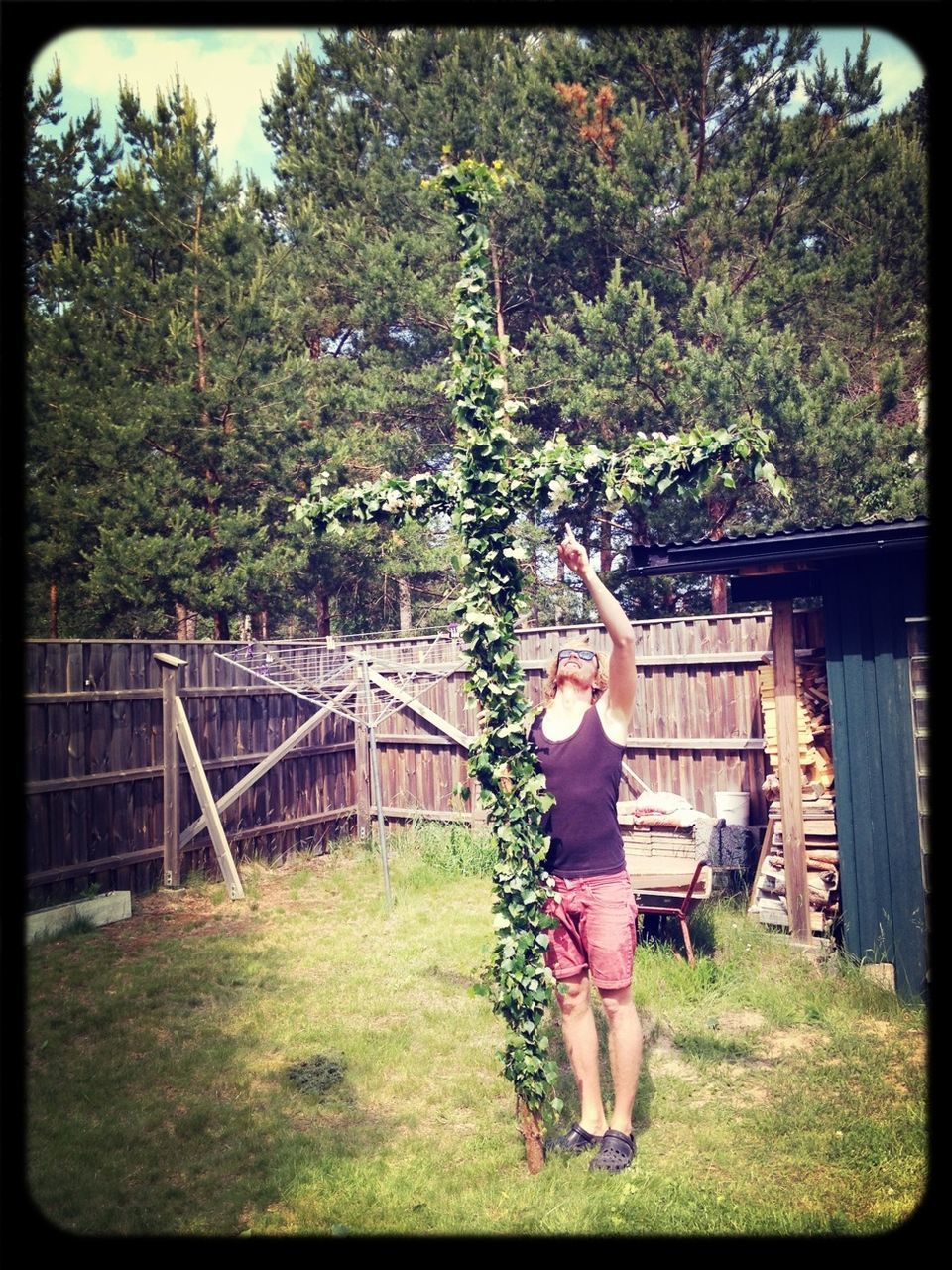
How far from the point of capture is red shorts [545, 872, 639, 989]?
12.0 feet

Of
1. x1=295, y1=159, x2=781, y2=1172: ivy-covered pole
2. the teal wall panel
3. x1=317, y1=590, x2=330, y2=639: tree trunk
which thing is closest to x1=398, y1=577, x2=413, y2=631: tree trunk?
x1=317, y1=590, x2=330, y2=639: tree trunk

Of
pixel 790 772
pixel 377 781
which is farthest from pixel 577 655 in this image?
pixel 377 781

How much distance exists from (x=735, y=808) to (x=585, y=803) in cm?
465

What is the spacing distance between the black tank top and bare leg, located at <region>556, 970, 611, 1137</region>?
0.48 m

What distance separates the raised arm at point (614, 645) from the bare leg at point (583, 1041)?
1047 millimetres

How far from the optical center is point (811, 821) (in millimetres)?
6207

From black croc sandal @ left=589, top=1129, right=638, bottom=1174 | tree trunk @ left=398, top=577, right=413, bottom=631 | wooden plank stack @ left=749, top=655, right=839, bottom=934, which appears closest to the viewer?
black croc sandal @ left=589, top=1129, right=638, bottom=1174

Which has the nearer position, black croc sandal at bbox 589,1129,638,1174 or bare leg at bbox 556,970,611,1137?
black croc sandal at bbox 589,1129,638,1174

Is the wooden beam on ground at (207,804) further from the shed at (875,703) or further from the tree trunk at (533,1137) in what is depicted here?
the tree trunk at (533,1137)

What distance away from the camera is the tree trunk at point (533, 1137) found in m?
3.72

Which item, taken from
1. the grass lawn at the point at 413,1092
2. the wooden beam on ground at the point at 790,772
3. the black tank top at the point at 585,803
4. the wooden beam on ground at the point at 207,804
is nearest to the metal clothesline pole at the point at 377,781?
the grass lawn at the point at 413,1092

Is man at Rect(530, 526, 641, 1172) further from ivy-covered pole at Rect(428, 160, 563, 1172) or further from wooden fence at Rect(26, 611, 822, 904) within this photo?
wooden fence at Rect(26, 611, 822, 904)

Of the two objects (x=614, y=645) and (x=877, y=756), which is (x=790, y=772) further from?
(x=614, y=645)

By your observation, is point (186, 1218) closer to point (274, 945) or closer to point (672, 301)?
point (274, 945)
